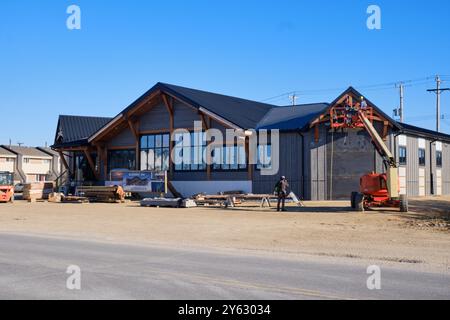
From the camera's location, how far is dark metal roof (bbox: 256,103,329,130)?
34.3m

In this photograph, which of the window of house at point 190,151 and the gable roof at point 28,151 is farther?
the gable roof at point 28,151

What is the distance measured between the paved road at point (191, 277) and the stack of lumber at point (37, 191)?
27.9 meters

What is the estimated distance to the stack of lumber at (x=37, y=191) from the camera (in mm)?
40156

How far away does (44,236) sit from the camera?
17.5m

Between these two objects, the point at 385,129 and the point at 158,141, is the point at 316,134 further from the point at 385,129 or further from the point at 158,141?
the point at 158,141

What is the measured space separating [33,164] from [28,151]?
2535 millimetres

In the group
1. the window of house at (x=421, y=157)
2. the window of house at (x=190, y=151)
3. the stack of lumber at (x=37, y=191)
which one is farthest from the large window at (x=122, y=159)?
the window of house at (x=421, y=157)

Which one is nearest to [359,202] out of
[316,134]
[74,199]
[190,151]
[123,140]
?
[316,134]

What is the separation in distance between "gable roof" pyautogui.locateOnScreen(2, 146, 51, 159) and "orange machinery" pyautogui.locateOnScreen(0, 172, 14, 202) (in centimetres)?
5004

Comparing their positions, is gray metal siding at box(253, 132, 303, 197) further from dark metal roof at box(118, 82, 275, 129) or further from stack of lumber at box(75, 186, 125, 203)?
stack of lumber at box(75, 186, 125, 203)

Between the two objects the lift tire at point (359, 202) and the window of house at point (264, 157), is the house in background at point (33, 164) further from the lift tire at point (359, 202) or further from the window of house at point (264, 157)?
the lift tire at point (359, 202)

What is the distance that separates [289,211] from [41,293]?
19.2m

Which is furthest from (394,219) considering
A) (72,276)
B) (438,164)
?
(438,164)
